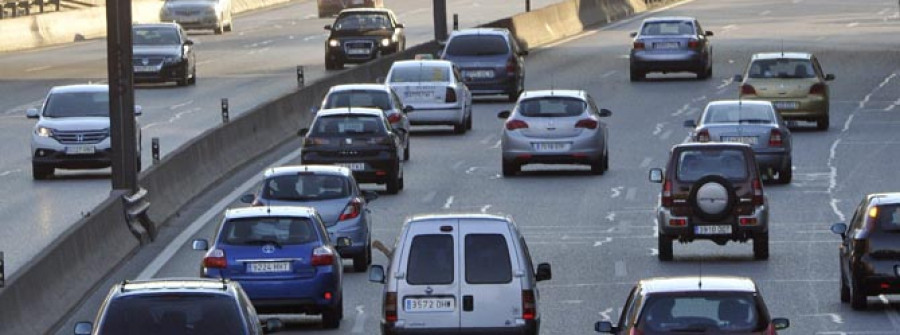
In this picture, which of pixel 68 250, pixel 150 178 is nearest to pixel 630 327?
pixel 68 250

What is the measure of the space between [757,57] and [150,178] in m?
19.4

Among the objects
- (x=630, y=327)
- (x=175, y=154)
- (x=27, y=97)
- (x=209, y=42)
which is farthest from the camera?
(x=209, y=42)

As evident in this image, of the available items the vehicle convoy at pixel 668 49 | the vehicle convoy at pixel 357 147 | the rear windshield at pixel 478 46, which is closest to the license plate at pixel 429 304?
the vehicle convoy at pixel 357 147

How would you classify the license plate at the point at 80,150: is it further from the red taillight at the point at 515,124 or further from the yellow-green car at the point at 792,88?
the yellow-green car at the point at 792,88

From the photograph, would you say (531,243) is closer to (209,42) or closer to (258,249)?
(258,249)

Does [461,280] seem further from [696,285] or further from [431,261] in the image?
[696,285]

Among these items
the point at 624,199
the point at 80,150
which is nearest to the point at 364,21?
the point at 80,150

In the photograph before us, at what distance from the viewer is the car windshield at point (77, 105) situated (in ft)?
143

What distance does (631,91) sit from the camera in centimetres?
6047

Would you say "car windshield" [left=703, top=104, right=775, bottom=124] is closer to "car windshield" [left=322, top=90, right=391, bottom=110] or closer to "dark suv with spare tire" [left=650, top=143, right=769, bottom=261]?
"car windshield" [left=322, top=90, right=391, bottom=110]

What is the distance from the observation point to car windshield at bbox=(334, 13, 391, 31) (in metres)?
68.1

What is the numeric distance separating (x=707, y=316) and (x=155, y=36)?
4310 cm

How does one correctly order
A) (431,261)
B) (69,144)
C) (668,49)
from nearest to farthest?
(431,261), (69,144), (668,49)

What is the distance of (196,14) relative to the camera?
282 feet
